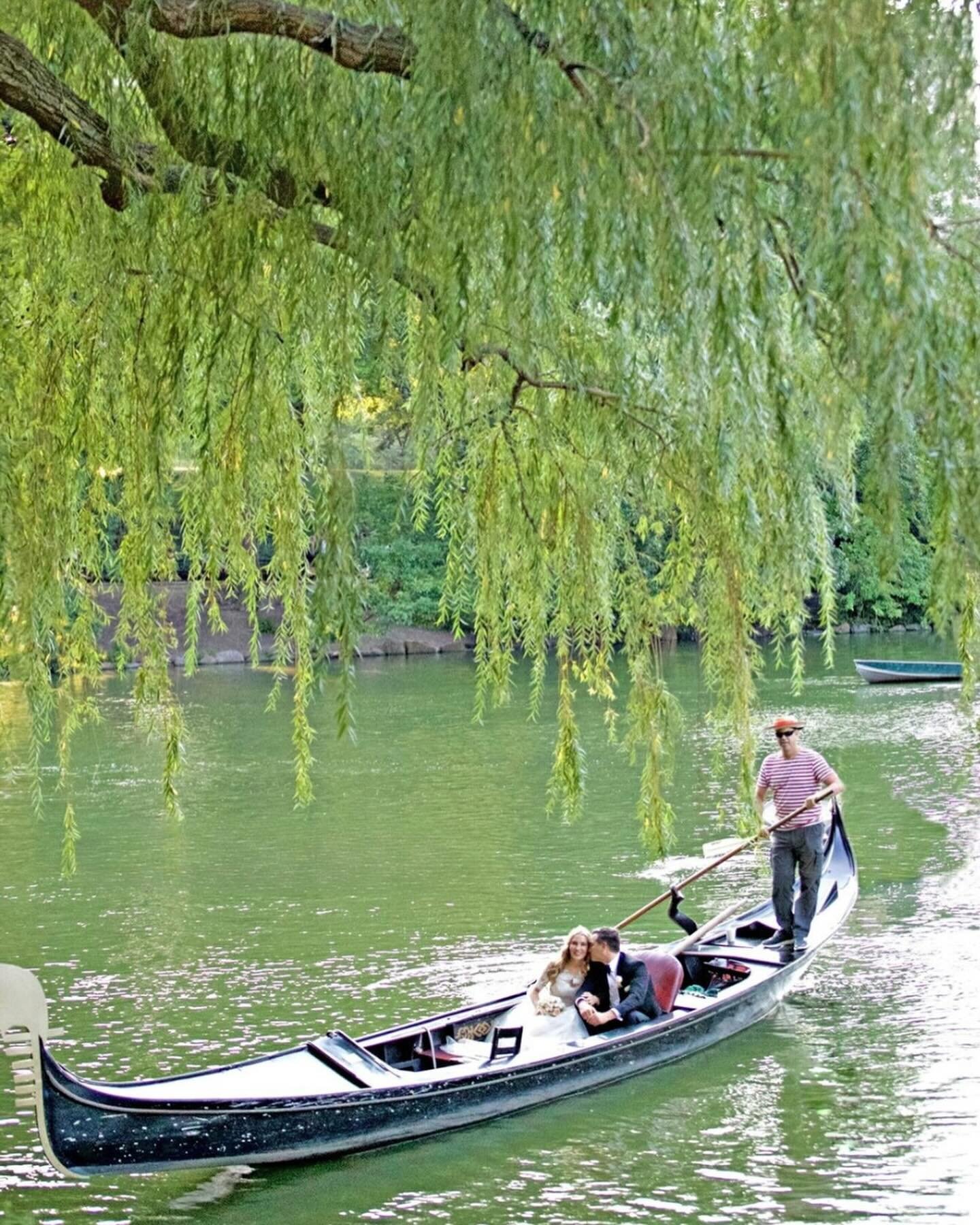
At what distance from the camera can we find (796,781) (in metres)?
7.75

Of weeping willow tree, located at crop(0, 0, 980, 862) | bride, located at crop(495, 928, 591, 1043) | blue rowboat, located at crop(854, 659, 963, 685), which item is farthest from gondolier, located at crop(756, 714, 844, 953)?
blue rowboat, located at crop(854, 659, 963, 685)

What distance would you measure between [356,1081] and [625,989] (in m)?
1.47

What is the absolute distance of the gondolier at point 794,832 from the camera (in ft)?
25.4

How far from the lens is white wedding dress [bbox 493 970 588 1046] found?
644 cm

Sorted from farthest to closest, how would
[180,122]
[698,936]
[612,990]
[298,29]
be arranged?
[698,936] → [612,990] → [180,122] → [298,29]

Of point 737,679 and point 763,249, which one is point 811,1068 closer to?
point 737,679

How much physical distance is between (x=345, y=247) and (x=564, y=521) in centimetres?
118

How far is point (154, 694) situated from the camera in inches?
199

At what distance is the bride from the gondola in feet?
0.26

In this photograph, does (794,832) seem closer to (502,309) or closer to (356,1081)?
(356,1081)

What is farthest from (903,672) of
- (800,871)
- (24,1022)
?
(24,1022)

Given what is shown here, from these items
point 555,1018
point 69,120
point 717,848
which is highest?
point 69,120

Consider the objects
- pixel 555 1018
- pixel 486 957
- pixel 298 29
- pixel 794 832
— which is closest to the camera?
pixel 298 29

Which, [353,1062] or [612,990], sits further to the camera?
[612,990]
